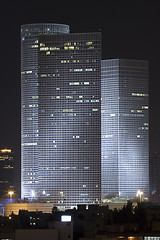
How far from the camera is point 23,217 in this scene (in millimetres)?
150750

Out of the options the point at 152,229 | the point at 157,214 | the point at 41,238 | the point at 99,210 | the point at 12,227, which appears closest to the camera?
the point at 41,238

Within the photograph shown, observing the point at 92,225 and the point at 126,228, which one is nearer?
the point at 92,225

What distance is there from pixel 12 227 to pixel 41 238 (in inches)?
1326

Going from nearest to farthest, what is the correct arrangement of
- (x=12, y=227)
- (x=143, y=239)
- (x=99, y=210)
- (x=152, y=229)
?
(x=143, y=239), (x=152, y=229), (x=12, y=227), (x=99, y=210)

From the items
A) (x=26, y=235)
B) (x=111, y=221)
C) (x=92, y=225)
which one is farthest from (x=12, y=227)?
(x=26, y=235)

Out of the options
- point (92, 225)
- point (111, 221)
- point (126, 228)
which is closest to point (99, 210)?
point (111, 221)

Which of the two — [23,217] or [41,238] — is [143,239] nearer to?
[41,238]

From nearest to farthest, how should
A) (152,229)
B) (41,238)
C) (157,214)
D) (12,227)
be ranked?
(41,238) → (152,229) → (12,227) → (157,214)

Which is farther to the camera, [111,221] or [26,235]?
[111,221]

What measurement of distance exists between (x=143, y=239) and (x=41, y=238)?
46.5ft

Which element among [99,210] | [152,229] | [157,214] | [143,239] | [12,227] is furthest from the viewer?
[99,210]

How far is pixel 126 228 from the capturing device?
12356cm

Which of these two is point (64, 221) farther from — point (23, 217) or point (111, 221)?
point (23, 217)

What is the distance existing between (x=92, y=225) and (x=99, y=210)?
4474 centimetres
